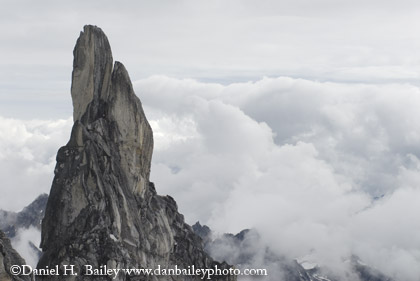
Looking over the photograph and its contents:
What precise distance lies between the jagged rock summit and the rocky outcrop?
1489 centimetres

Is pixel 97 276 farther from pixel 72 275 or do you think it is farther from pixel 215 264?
pixel 215 264

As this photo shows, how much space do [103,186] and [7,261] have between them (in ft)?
101

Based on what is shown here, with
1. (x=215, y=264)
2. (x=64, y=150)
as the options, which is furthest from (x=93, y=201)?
(x=215, y=264)

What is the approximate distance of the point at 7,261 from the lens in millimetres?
75000

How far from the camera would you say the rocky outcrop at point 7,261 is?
236ft

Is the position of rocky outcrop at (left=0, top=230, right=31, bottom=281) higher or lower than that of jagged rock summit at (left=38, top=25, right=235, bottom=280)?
lower

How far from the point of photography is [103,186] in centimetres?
10394

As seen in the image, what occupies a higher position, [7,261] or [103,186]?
[103,186]

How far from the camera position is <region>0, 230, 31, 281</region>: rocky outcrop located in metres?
71.8

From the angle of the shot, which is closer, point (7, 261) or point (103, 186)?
point (7, 261)

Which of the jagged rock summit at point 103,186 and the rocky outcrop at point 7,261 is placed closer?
the rocky outcrop at point 7,261

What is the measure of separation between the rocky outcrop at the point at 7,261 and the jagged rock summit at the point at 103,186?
14.9 m

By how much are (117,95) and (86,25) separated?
14.7 metres

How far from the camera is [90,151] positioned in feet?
340
